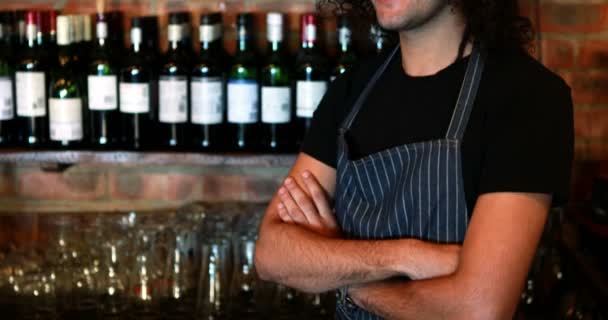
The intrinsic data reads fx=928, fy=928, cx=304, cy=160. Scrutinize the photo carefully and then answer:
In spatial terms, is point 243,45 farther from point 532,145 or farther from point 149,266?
point 532,145

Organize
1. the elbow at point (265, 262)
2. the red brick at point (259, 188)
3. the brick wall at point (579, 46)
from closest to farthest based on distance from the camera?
the elbow at point (265, 262) < the brick wall at point (579, 46) < the red brick at point (259, 188)

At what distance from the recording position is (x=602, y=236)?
1822 millimetres

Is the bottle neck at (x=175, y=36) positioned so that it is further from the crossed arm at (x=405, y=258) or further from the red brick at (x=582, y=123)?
the red brick at (x=582, y=123)

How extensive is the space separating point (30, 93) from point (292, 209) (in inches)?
31.2

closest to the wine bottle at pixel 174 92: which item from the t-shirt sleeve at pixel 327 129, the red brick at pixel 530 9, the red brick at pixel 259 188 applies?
the red brick at pixel 259 188

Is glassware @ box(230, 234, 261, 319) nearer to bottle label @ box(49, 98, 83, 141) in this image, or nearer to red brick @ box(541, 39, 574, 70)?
bottle label @ box(49, 98, 83, 141)

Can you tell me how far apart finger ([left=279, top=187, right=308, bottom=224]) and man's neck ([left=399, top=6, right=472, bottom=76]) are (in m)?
0.30

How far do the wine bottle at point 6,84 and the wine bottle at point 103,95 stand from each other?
0.17 meters

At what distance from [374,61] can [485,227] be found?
1.44 feet

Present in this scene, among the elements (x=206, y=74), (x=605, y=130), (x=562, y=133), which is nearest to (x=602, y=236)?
(x=605, y=130)

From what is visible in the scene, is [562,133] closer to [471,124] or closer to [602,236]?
[471,124]

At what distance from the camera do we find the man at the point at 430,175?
1280mm

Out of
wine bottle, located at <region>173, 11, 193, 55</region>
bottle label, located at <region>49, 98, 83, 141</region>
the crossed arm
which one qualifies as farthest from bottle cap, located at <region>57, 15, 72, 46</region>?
the crossed arm

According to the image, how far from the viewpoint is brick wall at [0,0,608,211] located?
219cm
